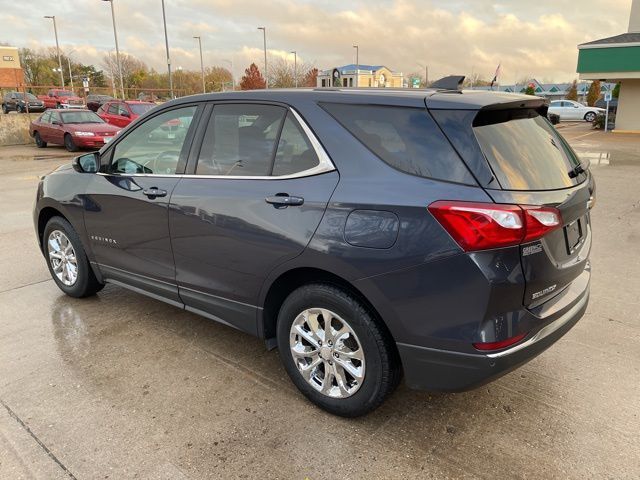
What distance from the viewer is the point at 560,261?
250cm

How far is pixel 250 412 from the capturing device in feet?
9.62

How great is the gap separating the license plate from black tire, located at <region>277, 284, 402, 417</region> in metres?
1.03

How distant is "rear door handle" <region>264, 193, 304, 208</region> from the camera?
2.76m

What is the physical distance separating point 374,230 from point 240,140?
3.99 ft

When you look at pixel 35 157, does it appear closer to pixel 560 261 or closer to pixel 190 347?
pixel 190 347

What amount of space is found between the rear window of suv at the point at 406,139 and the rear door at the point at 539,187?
0.17 meters

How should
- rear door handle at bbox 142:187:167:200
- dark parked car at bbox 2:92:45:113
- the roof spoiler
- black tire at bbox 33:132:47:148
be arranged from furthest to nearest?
dark parked car at bbox 2:92:45:113 < black tire at bbox 33:132:47:148 < rear door handle at bbox 142:187:167:200 < the roof spoiler

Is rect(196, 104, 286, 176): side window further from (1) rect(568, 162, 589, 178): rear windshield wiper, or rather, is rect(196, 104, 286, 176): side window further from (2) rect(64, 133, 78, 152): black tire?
(2) rect(64, 133, 78, 152): black tire

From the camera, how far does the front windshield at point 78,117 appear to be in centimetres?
1886

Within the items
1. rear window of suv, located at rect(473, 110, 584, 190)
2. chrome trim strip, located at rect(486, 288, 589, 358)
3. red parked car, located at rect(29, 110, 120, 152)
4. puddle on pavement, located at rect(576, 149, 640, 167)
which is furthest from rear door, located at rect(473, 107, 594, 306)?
red parked car, located at rect(29, 110, 120, 152)

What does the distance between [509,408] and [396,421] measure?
68cm

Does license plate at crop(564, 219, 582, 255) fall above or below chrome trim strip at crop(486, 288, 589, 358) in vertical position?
above

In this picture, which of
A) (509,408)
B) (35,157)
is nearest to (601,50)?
(35,157)

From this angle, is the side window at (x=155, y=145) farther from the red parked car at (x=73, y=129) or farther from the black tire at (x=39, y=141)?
the black tire at (x=39, y=141)
